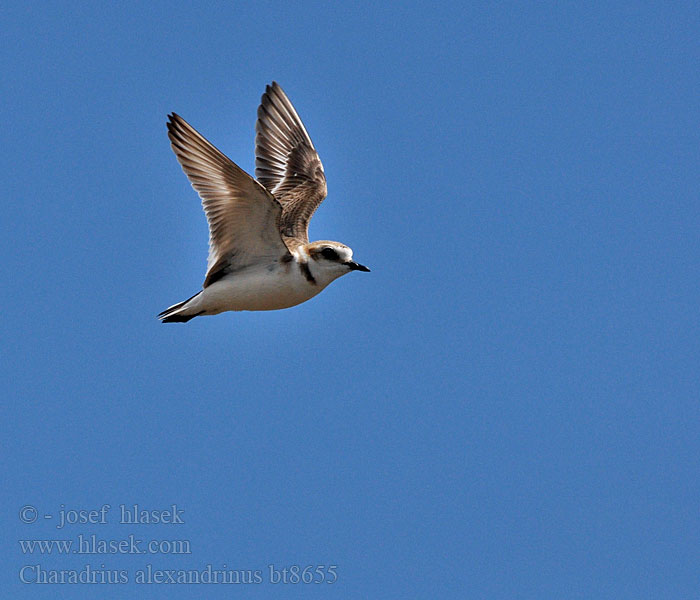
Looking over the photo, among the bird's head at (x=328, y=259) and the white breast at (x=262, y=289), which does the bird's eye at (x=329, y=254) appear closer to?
the bird's head at (x=328, y=259)

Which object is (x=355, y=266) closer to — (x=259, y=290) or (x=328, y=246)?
(x=328, y=246)

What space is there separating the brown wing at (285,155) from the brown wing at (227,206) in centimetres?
280

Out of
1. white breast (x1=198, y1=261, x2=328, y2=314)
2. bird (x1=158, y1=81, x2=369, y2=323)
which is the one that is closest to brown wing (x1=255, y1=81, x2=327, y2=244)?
bird (x1=158, y1=81, x2=369, y2=323)

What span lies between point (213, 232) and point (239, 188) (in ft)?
2.87

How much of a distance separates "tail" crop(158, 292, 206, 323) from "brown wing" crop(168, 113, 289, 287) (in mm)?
425

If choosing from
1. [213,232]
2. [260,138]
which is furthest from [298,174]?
[213,232]

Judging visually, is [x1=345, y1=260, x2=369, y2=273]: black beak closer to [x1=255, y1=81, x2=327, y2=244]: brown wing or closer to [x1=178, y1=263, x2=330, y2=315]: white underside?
[x1=178, y1=263, x2=330, y2=315]: white underside

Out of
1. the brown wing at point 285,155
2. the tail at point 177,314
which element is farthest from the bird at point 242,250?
the brown wing at point 285,155

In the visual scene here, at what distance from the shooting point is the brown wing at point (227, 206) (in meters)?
12.1

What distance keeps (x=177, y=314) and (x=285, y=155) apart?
4.29 meters

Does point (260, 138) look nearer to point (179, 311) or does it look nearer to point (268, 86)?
point (268, 86)

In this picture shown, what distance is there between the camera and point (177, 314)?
519 inches

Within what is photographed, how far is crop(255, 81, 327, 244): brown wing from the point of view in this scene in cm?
1593

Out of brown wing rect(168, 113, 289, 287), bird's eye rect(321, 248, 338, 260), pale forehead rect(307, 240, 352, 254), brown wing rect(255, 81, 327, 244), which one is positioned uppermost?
brown wing rect(255, 81, 327, 244)
